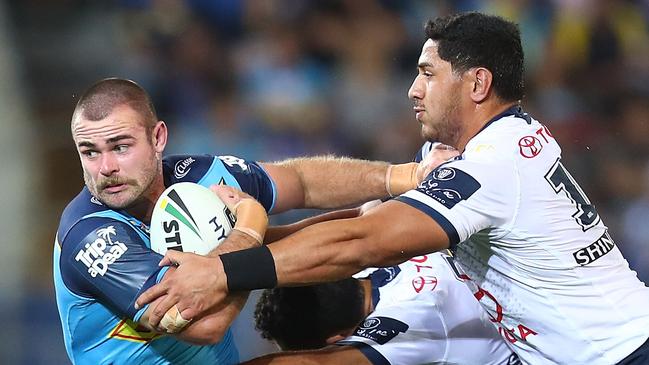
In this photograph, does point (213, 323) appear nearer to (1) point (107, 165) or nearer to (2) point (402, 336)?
(1) point (107, 165)

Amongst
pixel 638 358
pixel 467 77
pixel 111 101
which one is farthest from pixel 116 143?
pixel 638 358

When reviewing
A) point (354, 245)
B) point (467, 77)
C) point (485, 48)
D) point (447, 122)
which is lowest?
point (354, 245)

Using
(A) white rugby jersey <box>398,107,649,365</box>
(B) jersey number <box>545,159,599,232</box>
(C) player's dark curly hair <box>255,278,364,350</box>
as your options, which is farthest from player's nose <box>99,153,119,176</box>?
(B) jersey number <box>545,159,599,232</box>

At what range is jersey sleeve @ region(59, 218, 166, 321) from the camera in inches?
165

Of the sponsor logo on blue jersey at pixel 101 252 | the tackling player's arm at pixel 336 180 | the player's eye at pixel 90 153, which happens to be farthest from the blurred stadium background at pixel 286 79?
the sponsor logo on blue jersey at pixel 101 252

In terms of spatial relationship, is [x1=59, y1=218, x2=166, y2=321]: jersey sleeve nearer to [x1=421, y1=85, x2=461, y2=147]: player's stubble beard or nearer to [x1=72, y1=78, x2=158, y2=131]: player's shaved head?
[x1=72, y1=78, x2=158, y2=131]: player's shaved head

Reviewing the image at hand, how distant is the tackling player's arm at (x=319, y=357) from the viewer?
4.69 metres

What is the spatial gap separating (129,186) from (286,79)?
614 centimetres

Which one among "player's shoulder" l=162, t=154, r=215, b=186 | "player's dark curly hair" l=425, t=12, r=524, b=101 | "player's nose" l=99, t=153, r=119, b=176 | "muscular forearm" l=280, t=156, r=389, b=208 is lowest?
"muscular forearm" l=280, t=156, r=389, b=208

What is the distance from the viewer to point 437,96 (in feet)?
15.7

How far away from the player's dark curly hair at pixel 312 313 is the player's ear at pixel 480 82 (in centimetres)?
122

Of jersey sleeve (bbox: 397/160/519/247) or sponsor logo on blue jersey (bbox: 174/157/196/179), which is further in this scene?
sponsor logo on blue jersey (bbox: 174/157/196/179)

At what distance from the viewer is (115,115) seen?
4.55 meters

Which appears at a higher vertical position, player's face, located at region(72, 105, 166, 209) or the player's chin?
player's face, located at region(72, 105, 166, 209)
